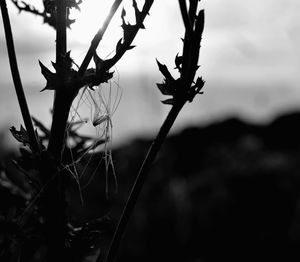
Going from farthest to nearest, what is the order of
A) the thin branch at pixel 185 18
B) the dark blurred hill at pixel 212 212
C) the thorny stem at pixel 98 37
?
1. the dark blurred hill at pixel 212 212
2. the thorny stem at pixel 98 37
3. the thin branch at pixel 185 18

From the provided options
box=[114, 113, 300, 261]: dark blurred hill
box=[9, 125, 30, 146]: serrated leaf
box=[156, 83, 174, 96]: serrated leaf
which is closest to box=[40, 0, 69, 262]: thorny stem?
box=[9, 125, 30, 146]: serrated leaf

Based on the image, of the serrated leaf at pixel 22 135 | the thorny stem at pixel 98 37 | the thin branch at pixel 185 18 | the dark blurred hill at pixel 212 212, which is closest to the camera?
the thin branch at pixel 185 18

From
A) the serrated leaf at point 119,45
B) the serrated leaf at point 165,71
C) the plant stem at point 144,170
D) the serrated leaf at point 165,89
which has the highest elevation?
the serrated leaf at point 119,45

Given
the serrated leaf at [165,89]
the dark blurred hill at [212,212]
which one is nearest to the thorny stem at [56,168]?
the serrated leaf at [165,89]

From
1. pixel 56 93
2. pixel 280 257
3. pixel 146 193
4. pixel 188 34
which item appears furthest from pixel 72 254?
pixel 146 193

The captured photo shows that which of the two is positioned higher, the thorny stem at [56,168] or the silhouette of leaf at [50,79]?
the silhouette of leaf at [50,79]

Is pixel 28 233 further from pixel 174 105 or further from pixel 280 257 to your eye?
pixel 280 257

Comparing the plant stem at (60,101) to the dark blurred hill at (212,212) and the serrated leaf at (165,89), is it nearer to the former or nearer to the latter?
the serrated leaf at (165,89)

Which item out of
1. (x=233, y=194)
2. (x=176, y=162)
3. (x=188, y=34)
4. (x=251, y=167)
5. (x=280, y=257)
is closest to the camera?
(x=188, y=34)

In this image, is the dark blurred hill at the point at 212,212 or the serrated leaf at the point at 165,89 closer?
the serrated leaf at the point at 165,89
